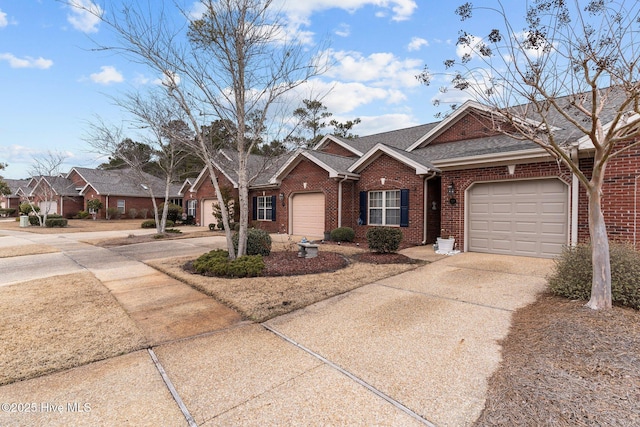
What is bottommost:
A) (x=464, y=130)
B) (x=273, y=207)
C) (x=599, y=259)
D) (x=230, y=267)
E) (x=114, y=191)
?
(x=230, y=267)

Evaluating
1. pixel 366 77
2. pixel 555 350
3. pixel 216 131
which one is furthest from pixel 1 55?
pixel 555 350

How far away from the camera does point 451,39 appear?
553 centimetres

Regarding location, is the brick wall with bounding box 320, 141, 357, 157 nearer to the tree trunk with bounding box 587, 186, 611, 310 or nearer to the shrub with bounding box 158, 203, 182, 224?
the shrub with bounding box 158, 203, 182, 224

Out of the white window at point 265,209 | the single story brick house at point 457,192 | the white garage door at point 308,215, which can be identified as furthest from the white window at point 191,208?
the white garage door at point 308,215

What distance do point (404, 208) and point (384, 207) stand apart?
3.43ft

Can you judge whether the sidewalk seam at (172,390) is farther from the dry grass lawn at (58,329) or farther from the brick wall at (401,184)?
the brick wall at (401,184)

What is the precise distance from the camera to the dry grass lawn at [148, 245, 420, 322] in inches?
194

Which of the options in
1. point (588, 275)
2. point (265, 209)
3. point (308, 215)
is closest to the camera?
point (588, 275)

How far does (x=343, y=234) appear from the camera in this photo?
500 inches

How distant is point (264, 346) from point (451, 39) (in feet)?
19.7

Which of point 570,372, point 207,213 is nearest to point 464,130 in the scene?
point 570,372

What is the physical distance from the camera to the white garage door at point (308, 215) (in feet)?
48.8

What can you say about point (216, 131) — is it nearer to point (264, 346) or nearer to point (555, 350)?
point (264, 346)

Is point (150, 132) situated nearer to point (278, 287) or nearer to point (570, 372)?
point (278, 287)
